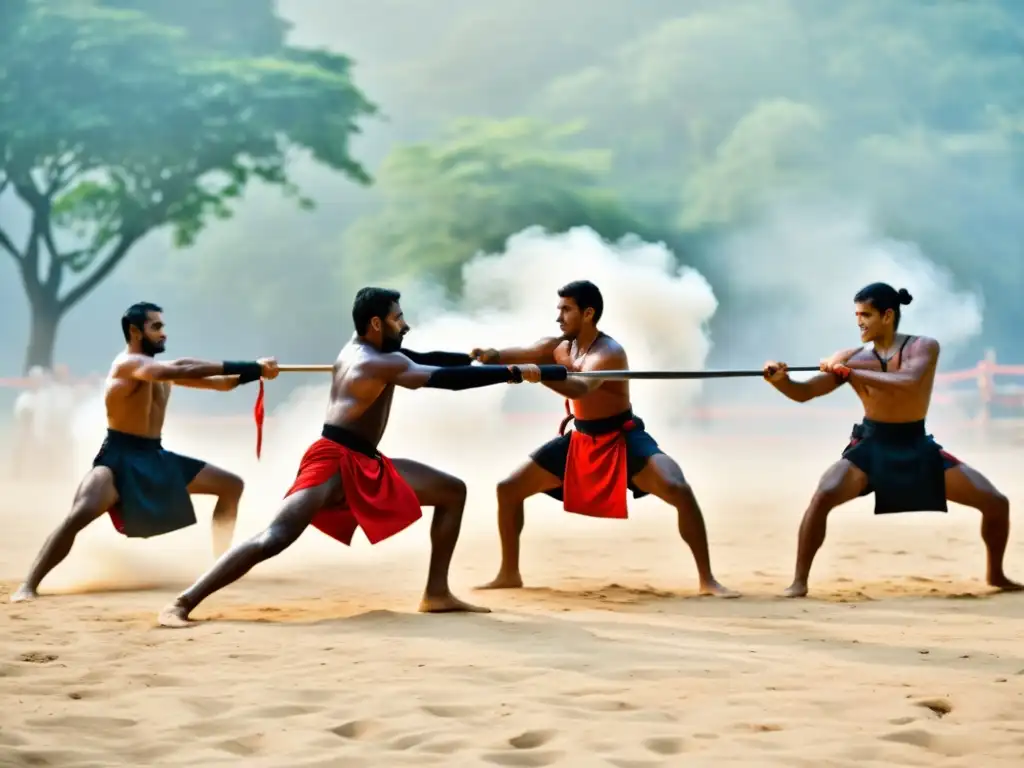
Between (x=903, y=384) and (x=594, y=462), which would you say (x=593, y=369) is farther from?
(x=903, y=384)

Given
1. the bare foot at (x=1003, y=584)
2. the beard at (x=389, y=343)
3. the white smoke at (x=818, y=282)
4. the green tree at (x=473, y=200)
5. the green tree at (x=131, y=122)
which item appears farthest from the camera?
the green tree at (x=473, y=200)

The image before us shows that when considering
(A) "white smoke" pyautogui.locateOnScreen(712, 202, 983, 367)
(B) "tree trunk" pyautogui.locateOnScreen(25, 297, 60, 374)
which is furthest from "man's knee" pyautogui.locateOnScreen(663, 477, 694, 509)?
(A) "white smoke" pyautogui.locateOnScreen(712, 202, 983, 367)

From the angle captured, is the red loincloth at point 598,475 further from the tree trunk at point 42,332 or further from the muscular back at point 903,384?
the tree trunk at point 42,332

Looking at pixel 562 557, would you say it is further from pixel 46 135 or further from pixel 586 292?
pixel 46 135

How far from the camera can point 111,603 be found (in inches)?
218

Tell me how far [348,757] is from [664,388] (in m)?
17.9

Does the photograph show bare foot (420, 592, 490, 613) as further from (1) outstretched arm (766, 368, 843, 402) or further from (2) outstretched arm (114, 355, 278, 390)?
(1) outstretched arm (766, 368, 843, 402)

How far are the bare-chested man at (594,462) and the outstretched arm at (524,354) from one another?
0.02 m

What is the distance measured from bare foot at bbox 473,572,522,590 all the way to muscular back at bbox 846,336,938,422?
162cm

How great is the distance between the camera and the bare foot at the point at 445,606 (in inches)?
200

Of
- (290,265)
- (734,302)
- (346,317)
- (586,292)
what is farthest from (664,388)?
(586,292)

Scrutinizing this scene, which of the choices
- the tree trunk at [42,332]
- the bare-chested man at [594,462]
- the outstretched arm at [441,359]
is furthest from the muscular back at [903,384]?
the tree trunk at [42,332]

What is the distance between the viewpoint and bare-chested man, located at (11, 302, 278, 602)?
566 cm

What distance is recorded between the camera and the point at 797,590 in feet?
18.5
